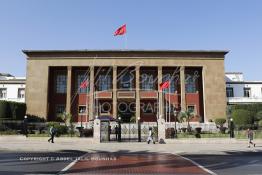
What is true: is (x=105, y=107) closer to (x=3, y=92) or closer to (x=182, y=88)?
(x=182, y=88)

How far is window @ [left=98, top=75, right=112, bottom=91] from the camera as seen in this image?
174 ft

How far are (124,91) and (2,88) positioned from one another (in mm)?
23256

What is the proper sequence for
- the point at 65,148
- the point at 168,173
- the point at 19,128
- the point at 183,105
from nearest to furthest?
the point at 168,173 → the point at 65,148 → the point at 19,128 → the point at 183,105

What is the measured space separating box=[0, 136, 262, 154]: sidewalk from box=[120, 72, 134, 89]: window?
24465 millimetres

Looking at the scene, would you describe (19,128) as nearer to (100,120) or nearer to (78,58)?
(100,120)

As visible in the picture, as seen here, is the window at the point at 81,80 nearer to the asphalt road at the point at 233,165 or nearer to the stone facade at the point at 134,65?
the stone facade at the point at 134,65

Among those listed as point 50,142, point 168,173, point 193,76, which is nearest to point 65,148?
point 50,142

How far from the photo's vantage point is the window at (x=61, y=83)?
53537 mm

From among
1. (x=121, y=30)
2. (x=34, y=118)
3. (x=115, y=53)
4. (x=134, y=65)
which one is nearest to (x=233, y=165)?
(x=121, y=30)

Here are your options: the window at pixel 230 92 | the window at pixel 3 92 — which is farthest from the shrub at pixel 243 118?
the window at pixel 3 92

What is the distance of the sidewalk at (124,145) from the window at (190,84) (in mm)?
23484

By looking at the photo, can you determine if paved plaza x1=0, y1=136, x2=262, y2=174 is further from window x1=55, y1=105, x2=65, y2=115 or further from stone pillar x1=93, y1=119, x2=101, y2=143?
window x1=55, y1=105, x2=65, y2=115

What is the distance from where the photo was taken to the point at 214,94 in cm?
5100

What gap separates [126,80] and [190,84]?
11136 millimetres
